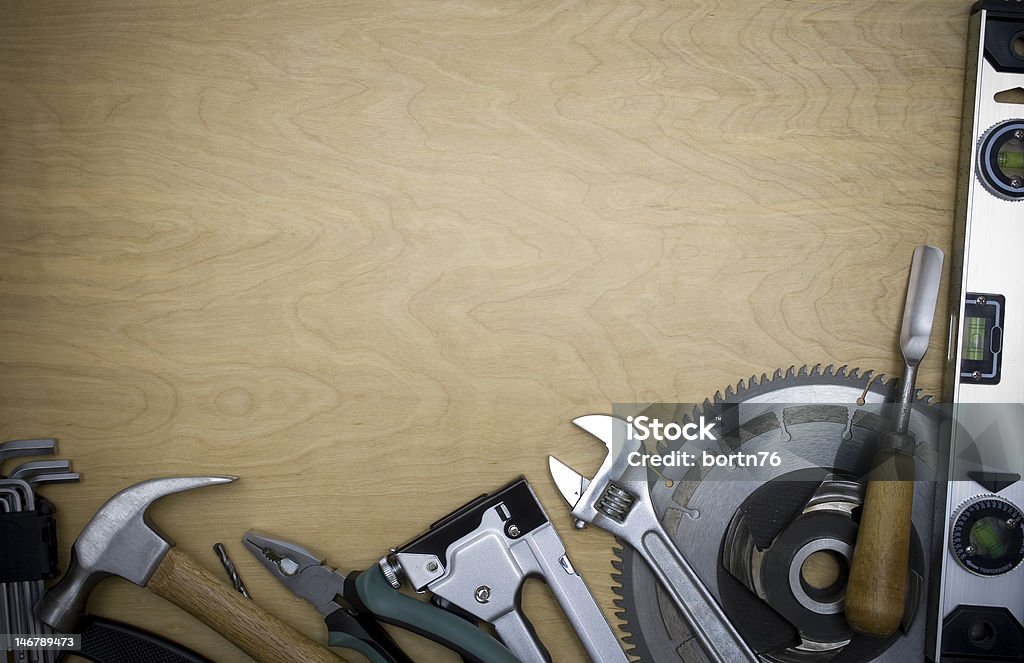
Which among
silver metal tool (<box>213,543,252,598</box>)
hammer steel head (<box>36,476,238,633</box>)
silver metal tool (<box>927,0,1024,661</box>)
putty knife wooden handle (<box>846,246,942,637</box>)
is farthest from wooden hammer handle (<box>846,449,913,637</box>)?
hammer steel head (<box>36,476,238,633</box>)

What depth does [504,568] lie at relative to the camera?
1225mm

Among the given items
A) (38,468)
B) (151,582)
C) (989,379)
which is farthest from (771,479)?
(38,468)

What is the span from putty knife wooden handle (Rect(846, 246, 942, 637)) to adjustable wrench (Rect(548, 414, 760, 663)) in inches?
8.2

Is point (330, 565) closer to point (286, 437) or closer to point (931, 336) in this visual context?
point (286, 437)

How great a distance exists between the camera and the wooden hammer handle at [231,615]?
3.91 feet

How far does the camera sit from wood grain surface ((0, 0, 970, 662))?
1.26 metres

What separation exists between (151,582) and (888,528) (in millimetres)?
1242

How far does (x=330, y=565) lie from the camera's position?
50.7 inches

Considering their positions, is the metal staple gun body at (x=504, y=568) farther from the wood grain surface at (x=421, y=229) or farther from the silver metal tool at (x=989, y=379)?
the silver metal tool at (x=989, y=379)

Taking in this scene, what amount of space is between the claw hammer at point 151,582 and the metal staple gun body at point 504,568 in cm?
23

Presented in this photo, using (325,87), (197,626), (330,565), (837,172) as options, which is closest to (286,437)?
(330,565)

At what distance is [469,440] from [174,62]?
2.79 feet

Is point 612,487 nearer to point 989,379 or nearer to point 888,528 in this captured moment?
point 888,528

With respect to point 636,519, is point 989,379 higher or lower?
higher
